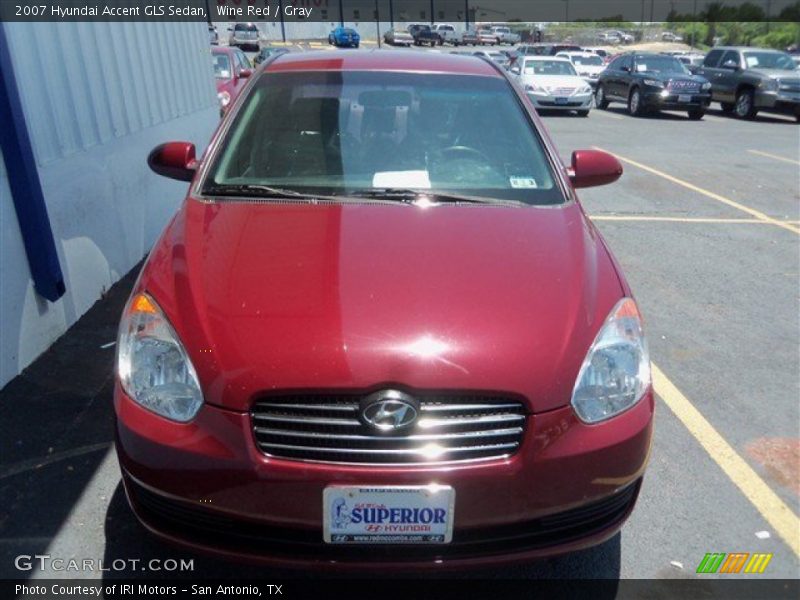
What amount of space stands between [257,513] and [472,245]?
1.21 meters

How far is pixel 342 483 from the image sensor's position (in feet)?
7.08

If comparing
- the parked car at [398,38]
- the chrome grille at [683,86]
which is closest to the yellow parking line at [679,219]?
the chrome grille at [683,86]

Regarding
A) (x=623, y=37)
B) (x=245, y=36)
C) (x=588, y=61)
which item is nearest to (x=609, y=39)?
(x=623, y=37)

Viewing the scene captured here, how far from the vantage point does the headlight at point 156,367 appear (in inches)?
89.1

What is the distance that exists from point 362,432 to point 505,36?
65.6m

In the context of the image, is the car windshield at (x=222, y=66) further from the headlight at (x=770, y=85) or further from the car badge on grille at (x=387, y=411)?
the headlight at (x=770, y=85)

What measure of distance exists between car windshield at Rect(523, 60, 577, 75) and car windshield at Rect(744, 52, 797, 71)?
4520 millimetres

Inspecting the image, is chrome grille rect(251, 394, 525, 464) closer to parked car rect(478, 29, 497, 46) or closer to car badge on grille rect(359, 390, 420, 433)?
car badge on grille rect(359, 390, 420, 433)

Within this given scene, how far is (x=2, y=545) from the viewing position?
281 centimetres

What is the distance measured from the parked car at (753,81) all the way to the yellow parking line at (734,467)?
55.7ft

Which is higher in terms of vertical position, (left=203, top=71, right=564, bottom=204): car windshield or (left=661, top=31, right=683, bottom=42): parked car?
(left=203, top=71, right=564, bottom=204): car windshield

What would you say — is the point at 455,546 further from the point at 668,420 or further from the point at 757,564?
the point at 668,420

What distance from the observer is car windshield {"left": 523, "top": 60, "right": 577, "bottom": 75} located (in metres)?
19.4

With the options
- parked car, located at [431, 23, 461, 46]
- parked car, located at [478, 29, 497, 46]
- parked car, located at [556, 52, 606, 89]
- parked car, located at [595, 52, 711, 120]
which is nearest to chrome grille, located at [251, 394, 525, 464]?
parked car, located at [595, 52, 711, 120]
